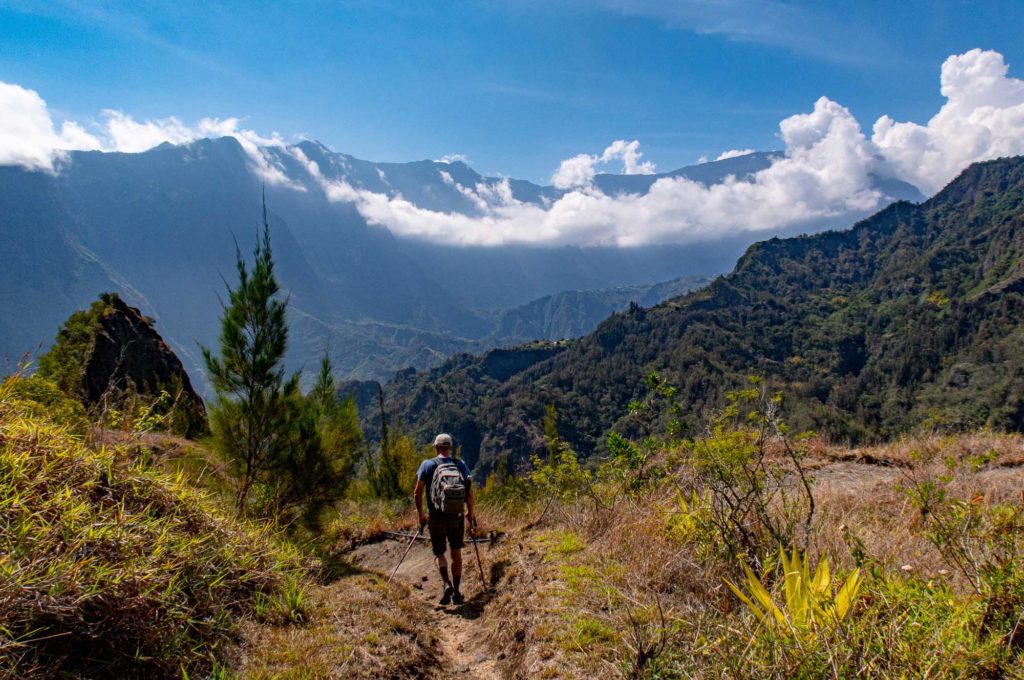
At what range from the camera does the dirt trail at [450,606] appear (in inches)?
203

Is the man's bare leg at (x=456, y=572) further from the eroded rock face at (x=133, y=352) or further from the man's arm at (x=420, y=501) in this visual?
the eroded rock face at (x=133, y=352)

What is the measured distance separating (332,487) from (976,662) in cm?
978

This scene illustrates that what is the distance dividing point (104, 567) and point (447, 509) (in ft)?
13.9

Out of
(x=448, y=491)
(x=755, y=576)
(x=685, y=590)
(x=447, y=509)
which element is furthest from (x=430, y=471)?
(x=755, y=576)

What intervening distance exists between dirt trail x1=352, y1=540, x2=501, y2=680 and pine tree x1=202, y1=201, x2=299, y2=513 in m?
2.63

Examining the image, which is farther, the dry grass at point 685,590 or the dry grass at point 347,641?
the dry grass at point 347,641

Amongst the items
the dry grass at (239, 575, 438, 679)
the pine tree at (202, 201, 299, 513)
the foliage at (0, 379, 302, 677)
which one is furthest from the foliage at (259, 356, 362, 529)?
the foliage at (0, 379, 302, 677)

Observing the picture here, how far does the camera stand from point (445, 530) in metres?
7.23

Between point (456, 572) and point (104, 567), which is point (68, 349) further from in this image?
point (104, 567)

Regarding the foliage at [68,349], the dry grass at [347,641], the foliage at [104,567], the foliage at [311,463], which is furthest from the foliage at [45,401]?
the foliage at [68,349]

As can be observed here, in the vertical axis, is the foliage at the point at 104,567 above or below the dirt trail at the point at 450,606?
above

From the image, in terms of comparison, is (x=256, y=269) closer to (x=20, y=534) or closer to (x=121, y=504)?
(x=121, y=504)

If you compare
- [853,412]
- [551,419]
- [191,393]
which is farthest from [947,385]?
[191,393]

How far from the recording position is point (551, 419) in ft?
92.3
